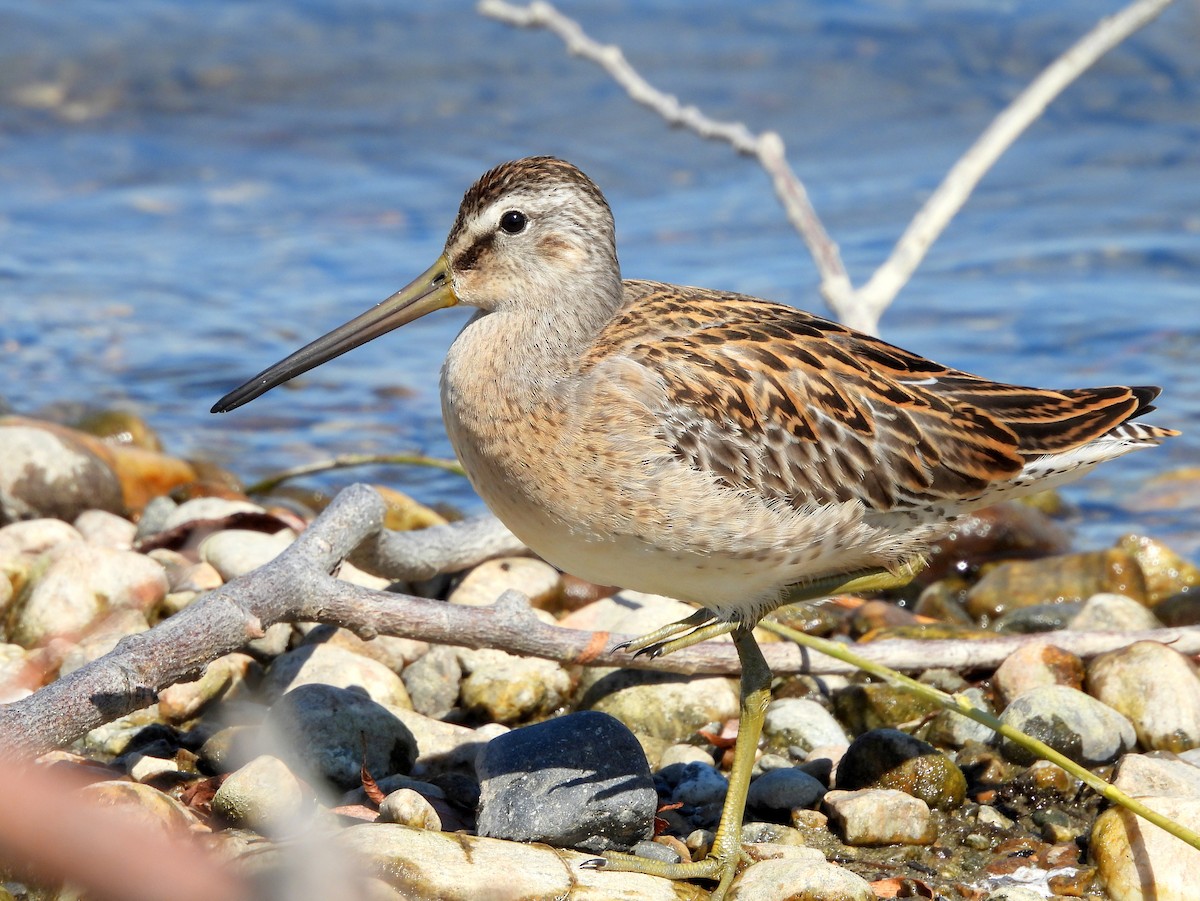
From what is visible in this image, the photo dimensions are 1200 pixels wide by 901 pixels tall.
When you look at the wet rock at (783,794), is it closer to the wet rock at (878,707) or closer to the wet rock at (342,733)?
the wet rock at (878,707)

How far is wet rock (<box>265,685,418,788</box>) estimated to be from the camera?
4871 mm

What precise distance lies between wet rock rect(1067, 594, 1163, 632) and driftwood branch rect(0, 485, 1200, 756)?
58cm

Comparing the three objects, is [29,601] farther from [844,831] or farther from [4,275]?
[4,275]

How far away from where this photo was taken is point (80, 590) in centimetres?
581

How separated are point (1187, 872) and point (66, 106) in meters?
15.2

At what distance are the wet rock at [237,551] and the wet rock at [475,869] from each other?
7.62 ft

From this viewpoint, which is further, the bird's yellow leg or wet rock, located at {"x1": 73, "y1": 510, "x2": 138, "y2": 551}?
wet rock, located at {"x1": 73, "y1": 510, "x2": 138, "y2": 551}

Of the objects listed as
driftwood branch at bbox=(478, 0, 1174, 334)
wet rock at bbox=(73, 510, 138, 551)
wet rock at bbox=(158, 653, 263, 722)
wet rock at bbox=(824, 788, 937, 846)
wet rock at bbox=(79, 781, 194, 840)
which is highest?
driftwood branch at bbox=(478, 0, 1174, 334)

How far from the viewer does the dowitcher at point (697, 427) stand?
4406 millimetres

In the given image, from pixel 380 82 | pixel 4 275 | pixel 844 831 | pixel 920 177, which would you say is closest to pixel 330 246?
pixel 4 275

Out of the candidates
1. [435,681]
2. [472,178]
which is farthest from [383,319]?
[472,178]

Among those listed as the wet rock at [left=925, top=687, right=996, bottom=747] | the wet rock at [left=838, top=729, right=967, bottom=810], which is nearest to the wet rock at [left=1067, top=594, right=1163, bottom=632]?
the wet rock at [left=925, top=687, right=996, bottom=747]

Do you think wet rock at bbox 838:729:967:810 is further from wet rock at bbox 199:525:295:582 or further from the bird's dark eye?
wet rock at bbox 199:525:295:582

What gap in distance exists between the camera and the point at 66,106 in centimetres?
1622
